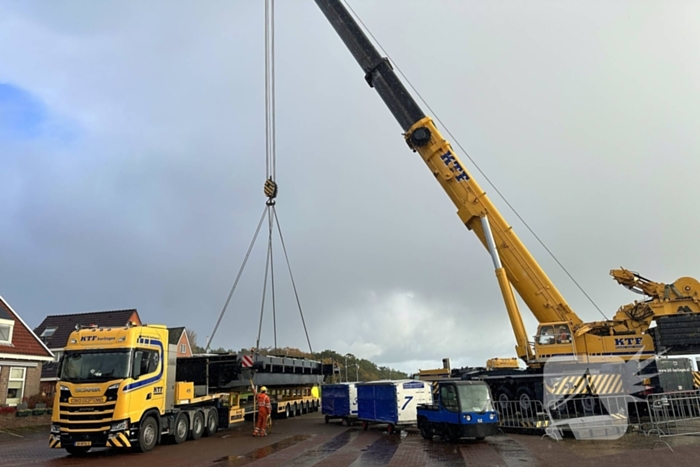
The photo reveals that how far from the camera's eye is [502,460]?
11.2 meters

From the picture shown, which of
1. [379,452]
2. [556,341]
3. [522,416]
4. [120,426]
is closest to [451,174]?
[556,341]

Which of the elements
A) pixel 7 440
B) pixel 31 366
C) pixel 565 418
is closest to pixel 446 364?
pixel 565 418

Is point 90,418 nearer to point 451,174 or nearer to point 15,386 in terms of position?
point 451,174

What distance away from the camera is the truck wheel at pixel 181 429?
15727 mm

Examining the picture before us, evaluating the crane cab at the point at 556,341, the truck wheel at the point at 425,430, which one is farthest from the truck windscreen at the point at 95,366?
the crane cab at the point at 556,341

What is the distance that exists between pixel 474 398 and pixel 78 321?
3523cm

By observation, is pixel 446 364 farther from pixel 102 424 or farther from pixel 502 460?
pixel 102 424

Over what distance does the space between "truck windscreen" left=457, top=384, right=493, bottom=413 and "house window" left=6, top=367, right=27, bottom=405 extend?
75.1 ft

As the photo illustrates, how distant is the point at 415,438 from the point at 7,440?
578 inches

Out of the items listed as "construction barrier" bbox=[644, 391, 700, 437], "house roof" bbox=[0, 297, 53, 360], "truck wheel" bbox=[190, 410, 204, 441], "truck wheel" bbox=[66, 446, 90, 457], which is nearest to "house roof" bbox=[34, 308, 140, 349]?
"house roof" bbox=[0, 297, 53, 360]

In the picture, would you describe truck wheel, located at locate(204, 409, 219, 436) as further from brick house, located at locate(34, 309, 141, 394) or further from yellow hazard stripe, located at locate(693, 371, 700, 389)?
brick house, located at locate(34, 309, 141, 394)

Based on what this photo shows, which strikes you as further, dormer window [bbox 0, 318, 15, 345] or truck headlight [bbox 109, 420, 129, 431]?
dormer window [bbox 0, 318, 15, 345]

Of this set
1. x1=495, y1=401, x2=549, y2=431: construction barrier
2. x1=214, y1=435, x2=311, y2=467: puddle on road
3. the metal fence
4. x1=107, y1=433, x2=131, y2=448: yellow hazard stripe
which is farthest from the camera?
x1=495, y1=401, x2=549, y2=431: construction barrier

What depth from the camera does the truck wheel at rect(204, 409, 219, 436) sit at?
59.1 ft
